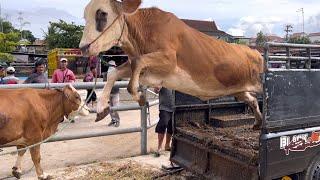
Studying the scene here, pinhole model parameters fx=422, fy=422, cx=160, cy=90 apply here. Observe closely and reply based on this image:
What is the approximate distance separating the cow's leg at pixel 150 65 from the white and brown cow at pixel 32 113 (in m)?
1.88

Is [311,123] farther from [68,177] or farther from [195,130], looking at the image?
[68,177]

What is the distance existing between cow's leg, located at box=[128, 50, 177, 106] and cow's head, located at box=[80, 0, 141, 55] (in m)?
0.34

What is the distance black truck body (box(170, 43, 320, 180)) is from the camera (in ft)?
12.9

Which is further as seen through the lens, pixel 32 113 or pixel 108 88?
pixel 32 113

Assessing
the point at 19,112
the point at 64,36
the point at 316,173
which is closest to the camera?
the point at 316,173

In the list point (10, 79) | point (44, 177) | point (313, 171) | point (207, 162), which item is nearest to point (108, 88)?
point (207, 162)

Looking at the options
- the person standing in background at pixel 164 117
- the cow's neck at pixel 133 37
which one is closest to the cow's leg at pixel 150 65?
the cow's neck at pixel 133 37

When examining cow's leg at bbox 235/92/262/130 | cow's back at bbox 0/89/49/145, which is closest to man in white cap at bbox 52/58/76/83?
cow's back at bbox 0/89/49/145

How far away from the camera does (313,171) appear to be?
14.6 feet

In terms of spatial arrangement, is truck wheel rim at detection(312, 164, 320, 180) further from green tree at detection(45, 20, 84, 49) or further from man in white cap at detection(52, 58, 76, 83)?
green tree at detection(45, 20, 84, 49)

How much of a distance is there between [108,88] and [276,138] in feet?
5.72

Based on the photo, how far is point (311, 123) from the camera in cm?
437

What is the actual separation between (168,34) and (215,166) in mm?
1607

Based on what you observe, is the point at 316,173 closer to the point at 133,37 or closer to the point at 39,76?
the point at 133,37
